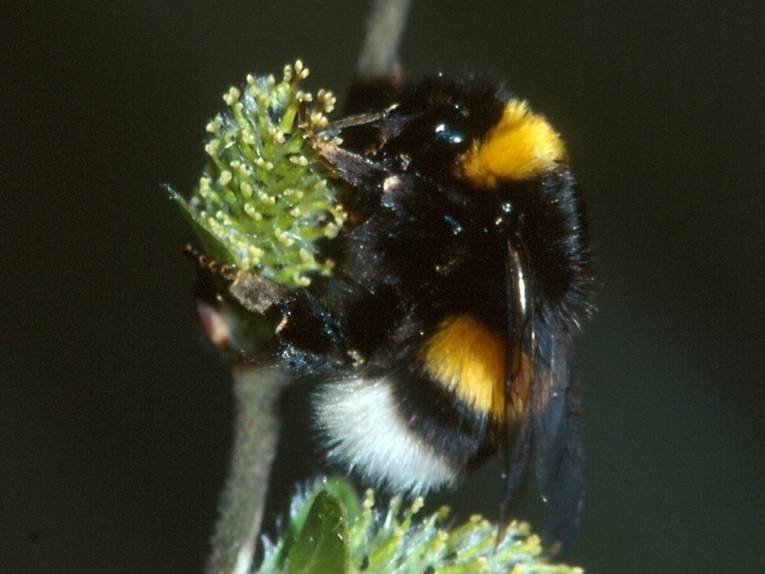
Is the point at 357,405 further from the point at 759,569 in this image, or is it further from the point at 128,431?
the point at 759,569

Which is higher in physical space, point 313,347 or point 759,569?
point 759,569

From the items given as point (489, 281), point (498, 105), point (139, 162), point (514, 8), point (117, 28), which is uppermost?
point (514, 8)

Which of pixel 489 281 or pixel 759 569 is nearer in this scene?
pixel 489 281

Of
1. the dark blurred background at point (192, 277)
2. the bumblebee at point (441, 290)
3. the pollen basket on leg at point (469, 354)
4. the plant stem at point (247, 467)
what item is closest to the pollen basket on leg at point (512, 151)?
the bumblebee at point (441, 290)

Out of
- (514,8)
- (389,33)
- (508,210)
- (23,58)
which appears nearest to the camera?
(508,210)

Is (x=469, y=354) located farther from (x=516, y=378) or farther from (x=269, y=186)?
(x=269, y=186)

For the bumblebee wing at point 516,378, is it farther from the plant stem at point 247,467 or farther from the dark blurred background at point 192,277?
the dark blurred background at point 192,277

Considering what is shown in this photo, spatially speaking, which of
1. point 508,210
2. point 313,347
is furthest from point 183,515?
point 508,210
